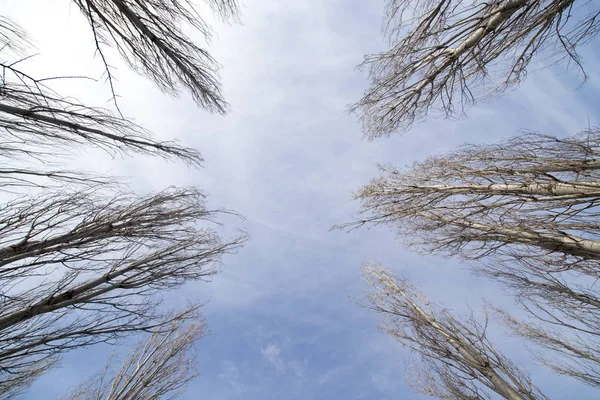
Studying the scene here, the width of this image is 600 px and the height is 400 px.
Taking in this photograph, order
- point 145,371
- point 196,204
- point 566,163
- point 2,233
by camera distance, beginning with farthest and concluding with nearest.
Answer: point 145,371, point 196,204, point 566,163, point 2,233

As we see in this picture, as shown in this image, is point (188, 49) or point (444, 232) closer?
point (188, 49)

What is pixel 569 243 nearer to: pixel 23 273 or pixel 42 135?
pixel 42 135

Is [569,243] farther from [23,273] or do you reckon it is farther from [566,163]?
[23,273]

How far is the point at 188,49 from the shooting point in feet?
10.7

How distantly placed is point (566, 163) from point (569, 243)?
44.0 inches

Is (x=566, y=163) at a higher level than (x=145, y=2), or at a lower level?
lower

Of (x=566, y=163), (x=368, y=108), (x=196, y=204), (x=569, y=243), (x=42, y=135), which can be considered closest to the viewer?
(x=42, y=135)

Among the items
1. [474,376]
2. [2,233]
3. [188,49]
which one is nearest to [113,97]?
[188,49]

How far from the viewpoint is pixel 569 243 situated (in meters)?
3.56

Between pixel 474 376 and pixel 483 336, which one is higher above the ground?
pixel 483 336

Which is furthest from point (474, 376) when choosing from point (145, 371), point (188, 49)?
point (145, 371)

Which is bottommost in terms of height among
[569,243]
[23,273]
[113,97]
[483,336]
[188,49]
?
[483,336]

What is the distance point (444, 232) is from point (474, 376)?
2.88 m

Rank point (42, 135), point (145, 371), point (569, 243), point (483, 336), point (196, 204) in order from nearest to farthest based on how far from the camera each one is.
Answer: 1. point (42, 135)
2. point (569, 243)
3. point (196, 204)
4. point (483, 336)
5. point (145, 371)
